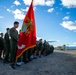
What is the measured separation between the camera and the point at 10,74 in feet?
29.3

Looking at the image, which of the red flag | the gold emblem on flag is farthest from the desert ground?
the gold emblem on flag

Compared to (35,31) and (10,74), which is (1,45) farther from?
(10,74)

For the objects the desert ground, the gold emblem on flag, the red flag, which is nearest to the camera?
the desert ground

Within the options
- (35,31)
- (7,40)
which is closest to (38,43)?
(7,40)

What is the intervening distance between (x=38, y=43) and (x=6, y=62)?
9.59m

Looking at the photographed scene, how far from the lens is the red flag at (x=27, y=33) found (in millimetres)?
10805

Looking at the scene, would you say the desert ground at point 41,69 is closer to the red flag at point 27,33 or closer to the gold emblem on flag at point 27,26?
the red flag at point 27,33

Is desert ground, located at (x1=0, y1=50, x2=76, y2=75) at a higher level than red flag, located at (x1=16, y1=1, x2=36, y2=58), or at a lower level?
lower

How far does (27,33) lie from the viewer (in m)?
11.2

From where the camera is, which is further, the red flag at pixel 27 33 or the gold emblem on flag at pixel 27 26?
the gold emblem on flag at pixel 27 26

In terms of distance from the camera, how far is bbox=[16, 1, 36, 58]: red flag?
35.4ft

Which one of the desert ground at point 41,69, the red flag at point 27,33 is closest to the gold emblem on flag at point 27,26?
the red flag at point 27,33

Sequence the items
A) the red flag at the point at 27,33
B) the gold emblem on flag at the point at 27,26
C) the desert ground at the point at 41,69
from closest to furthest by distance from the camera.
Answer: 1. the desert ground at the point at 41,69
2. the red flag at the point at 27,33
3. the gold emblem on flag at the point at 27,26

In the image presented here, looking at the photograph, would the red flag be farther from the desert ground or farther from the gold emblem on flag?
the desert ground
